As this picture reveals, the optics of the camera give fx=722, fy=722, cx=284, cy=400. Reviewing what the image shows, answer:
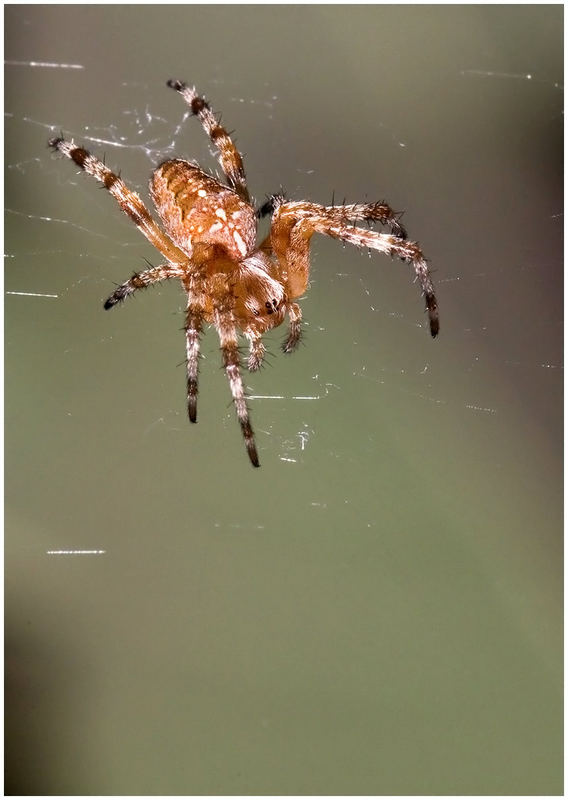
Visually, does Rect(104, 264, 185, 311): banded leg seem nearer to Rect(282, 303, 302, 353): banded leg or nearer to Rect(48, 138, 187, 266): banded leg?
Rect(48, 138, 187, 266): banded leg

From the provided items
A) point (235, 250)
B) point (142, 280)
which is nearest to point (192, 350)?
point (142, 280)

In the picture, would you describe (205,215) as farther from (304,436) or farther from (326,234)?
(304,436)

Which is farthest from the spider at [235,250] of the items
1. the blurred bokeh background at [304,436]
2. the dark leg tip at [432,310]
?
the blurred bokeh background at [304,436]

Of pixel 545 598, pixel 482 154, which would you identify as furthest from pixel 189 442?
pixel 482 154

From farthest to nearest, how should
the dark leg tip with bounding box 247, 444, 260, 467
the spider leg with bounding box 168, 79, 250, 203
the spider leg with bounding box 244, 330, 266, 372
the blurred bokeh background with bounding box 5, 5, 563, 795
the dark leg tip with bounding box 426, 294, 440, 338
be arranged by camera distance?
the blurred bokeh background with bounding box 5, 5, 563, 795 → the spider leg with bounding box 168, 79, 250, 203 → the spider leg with bounding box 244, 330, 266, 372 → the dark leg tip with bounding box 426, 294, 440, 338 → the dark leg tip with bounding box 247, 444, 260, 467

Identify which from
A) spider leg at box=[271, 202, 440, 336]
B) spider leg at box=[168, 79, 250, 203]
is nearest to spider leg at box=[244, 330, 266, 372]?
spider leg at box=[271, 202, 440, 336]

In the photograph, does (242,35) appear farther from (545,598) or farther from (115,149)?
(545,598)
